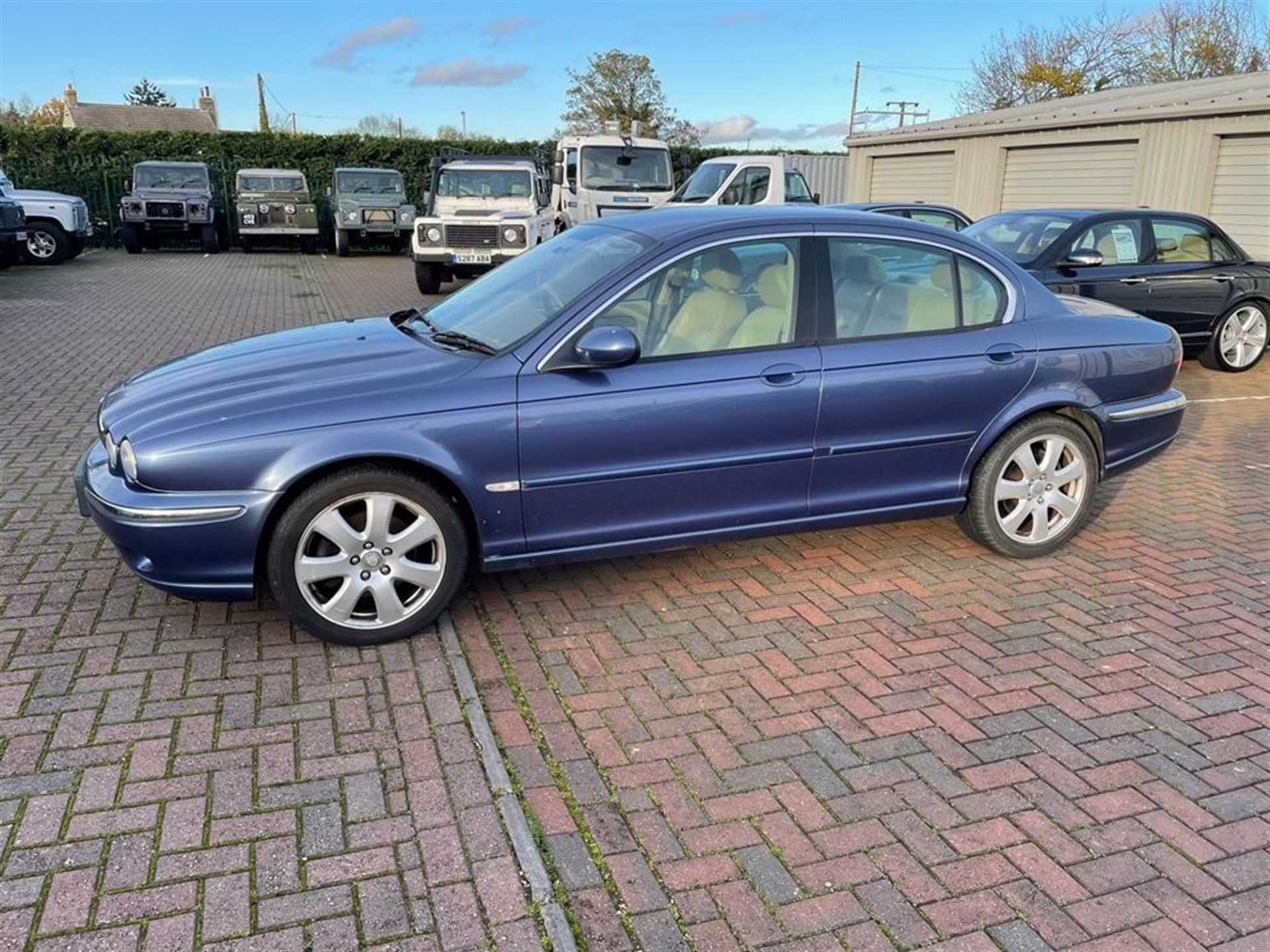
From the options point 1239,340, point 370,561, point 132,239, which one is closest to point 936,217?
point 1239,340

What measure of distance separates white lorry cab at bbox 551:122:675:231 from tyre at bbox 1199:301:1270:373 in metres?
9.56

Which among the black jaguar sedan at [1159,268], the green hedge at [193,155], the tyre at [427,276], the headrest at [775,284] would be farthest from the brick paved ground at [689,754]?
the green hedge at [193,155]

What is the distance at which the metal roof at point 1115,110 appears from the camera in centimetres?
1325

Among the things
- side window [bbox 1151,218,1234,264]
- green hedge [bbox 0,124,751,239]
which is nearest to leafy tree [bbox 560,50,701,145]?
green hedge [bbox 0,124,751,239]

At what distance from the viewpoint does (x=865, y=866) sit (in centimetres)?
264

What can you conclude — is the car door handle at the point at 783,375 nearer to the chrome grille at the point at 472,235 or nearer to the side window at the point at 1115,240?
the side window at the point at 1115,240

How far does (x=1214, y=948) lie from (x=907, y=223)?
3.21 meters

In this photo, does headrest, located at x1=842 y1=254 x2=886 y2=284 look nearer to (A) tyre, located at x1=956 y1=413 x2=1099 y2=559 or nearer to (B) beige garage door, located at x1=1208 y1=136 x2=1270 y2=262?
(A) tyre, located at x1=956 y1=413 x2=1099 y2=559

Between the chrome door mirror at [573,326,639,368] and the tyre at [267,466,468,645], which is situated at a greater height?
the chrome door mirror at [573,326,639,368]

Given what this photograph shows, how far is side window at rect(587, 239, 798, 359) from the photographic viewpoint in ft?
12.9

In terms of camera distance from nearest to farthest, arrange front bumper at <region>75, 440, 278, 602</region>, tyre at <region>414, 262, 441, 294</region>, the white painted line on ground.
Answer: the white painted line on ground → front bumper at <region>75, 440, 278, 602</region> → tyre at <region>414, 262, 441, 294</region>

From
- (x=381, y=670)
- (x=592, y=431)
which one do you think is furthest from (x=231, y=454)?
(x=592, y=431)

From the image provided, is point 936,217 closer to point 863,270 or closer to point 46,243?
point 863,270

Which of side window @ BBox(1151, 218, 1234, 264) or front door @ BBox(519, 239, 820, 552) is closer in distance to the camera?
front door @ BBox(519, 239, 820, 552)
